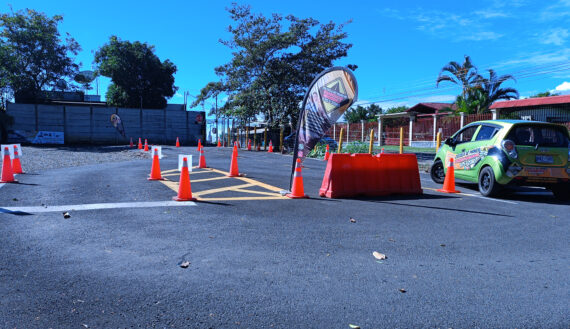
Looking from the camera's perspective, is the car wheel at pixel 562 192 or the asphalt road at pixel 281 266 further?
the car wheel at pixel 562 192

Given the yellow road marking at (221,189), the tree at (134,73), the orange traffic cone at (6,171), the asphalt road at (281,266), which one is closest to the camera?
the asphalt road at (281,266)

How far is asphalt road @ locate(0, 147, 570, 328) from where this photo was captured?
9.34 feet

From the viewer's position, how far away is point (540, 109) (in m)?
29.0

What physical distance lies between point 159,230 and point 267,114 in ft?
87.2

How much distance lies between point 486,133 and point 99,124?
42000 mm

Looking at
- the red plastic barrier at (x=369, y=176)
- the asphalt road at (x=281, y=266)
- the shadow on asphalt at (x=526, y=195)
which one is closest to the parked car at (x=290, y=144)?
the shadow on asphalt at (x=526, y=195)

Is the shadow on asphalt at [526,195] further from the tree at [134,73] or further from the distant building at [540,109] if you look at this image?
the tree at [134,73]

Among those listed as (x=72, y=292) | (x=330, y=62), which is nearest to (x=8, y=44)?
(x=330, y=62)

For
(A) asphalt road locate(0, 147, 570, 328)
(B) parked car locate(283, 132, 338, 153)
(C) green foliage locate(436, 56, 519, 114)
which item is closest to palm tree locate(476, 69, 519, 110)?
(C) green foliage locate(436, 56, 519, 114)

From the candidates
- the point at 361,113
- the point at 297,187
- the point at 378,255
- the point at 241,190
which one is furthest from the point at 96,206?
the point at 361,113

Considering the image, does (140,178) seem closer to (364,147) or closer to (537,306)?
(537,306)

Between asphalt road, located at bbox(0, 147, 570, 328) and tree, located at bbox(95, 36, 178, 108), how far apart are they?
46.0m

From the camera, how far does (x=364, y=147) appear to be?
74.3 feet

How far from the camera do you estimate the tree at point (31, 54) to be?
1629 inches
